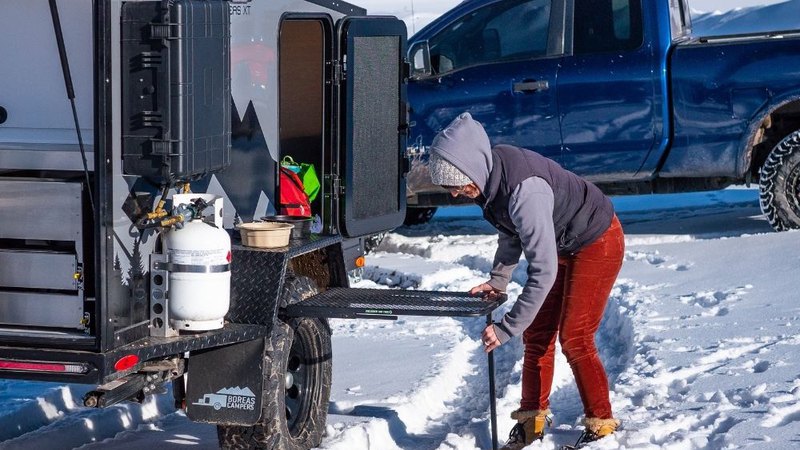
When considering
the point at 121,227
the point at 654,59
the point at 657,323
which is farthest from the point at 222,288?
the point at 654,59

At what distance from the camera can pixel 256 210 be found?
602 centimetres

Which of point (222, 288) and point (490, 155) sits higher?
point (490, 155)

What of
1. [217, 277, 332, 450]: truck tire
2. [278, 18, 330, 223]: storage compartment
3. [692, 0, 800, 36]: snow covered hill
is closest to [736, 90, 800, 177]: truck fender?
[278, 18, 330, 223]: storage compartment

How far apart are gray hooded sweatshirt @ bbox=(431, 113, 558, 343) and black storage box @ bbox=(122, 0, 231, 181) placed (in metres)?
0.95

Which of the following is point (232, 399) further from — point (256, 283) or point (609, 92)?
point (609, 92)

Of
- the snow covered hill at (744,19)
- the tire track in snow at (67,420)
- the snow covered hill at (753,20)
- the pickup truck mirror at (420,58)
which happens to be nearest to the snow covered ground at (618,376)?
the tire track in snow at (67,420)

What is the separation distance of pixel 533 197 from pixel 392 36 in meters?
2.30

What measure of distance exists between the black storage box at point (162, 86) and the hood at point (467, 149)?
93cm

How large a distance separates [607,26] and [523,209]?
5.16 meters

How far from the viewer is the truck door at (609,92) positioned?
387 inches

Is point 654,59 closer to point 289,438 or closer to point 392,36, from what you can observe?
point 392,36

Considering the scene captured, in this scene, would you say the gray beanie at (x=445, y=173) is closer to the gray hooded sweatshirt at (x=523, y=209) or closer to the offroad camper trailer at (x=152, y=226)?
the gray hooded sweatshirt at (x=523, y=209)

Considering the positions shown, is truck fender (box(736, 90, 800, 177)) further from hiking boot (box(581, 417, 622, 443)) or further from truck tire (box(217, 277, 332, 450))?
A: truck tire (box(217, 277, 332, 450))

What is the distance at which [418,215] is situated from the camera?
12.0 m
